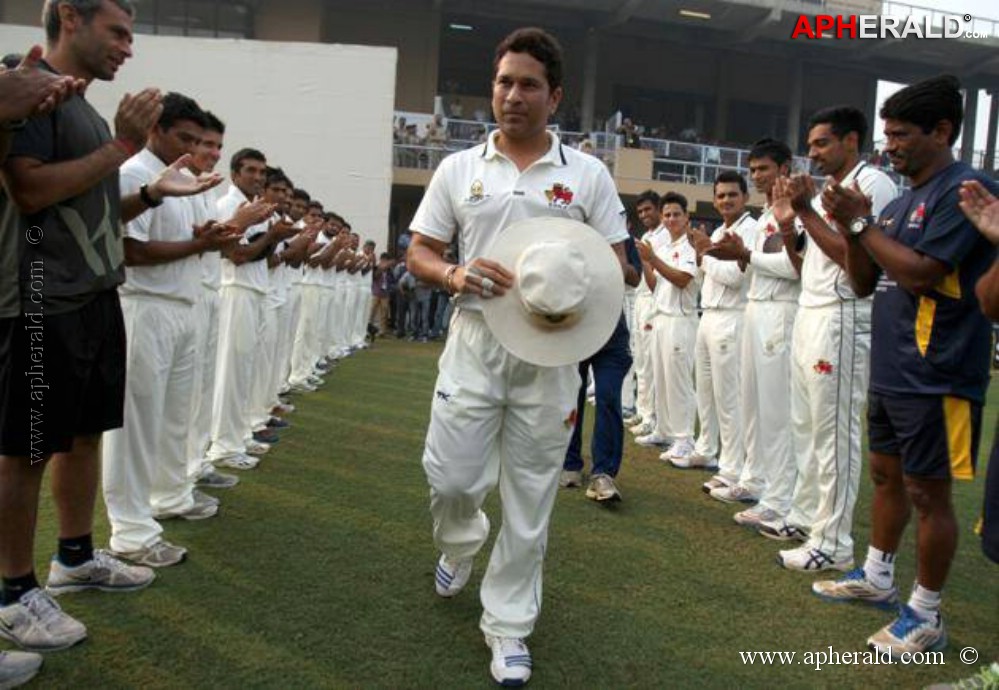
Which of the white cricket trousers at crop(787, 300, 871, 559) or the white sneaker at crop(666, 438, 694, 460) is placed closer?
the white cricket trousers at crop(787, 300, 871, 559)

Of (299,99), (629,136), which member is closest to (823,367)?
(299,99)

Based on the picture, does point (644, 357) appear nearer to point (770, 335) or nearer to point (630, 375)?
point (630, 375)

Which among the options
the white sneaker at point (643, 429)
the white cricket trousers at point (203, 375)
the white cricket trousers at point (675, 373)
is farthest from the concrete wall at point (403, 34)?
the white cricket trousers at point (203, 375)

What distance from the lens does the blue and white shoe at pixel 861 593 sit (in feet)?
13.1

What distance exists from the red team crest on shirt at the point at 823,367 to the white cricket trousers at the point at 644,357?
398 cm

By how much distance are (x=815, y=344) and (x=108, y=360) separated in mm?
3738

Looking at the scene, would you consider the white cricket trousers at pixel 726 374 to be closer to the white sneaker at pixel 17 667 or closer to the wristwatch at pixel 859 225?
the wristwatch at pixel 859 225

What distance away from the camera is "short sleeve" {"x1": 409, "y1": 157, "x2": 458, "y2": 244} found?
3295 millimetres

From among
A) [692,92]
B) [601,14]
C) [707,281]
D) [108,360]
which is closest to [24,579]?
[108,360]

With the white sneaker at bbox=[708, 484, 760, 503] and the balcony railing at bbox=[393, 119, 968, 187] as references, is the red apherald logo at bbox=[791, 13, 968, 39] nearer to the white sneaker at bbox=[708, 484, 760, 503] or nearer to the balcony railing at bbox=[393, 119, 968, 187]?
the balcony railing at bbox=[393, 119, 968, 187]

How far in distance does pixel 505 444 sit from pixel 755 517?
9.04ft

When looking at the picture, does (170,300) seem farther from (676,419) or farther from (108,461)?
(676,419)

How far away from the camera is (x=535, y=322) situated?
3006mm

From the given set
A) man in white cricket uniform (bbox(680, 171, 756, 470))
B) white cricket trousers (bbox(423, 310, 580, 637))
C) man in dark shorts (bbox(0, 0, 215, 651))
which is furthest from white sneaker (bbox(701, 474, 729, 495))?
man in dark shorts (bbox(0, 0, 215, 651))
